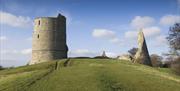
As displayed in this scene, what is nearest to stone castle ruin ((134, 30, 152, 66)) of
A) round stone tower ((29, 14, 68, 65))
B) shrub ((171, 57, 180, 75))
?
shrub ((171, 57, 180, 75))

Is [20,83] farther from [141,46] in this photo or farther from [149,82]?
[141,46]

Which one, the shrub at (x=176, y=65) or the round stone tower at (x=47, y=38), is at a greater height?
the round stone tower at (x=47, y=38)

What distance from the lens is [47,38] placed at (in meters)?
71.2

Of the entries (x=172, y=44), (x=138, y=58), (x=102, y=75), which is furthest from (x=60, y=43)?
(x=102, y=75)

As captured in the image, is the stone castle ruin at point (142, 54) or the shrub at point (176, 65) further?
the stone castle ruin at point (142, 54)

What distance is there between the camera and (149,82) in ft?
122

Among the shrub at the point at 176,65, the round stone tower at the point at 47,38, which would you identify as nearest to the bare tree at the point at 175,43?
the shrub at the point at 176,65

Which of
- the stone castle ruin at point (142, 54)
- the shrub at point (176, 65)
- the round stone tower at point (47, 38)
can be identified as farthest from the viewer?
the stone castle ruin at point (142, 54)

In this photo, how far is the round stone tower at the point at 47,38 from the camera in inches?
2806

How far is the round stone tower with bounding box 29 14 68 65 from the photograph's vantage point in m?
71.3

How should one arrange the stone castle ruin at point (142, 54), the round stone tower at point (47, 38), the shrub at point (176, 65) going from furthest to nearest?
the stone castle ruin at point (142, 54)
the round stone tower at point (47, 38)
the shrub at point (176, 65)

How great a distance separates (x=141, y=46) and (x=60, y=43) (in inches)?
751

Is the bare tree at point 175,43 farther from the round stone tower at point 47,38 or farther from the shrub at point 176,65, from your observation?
the round stone tower at point 47,38

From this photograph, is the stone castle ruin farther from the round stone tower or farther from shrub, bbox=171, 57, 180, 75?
the round stone tower
